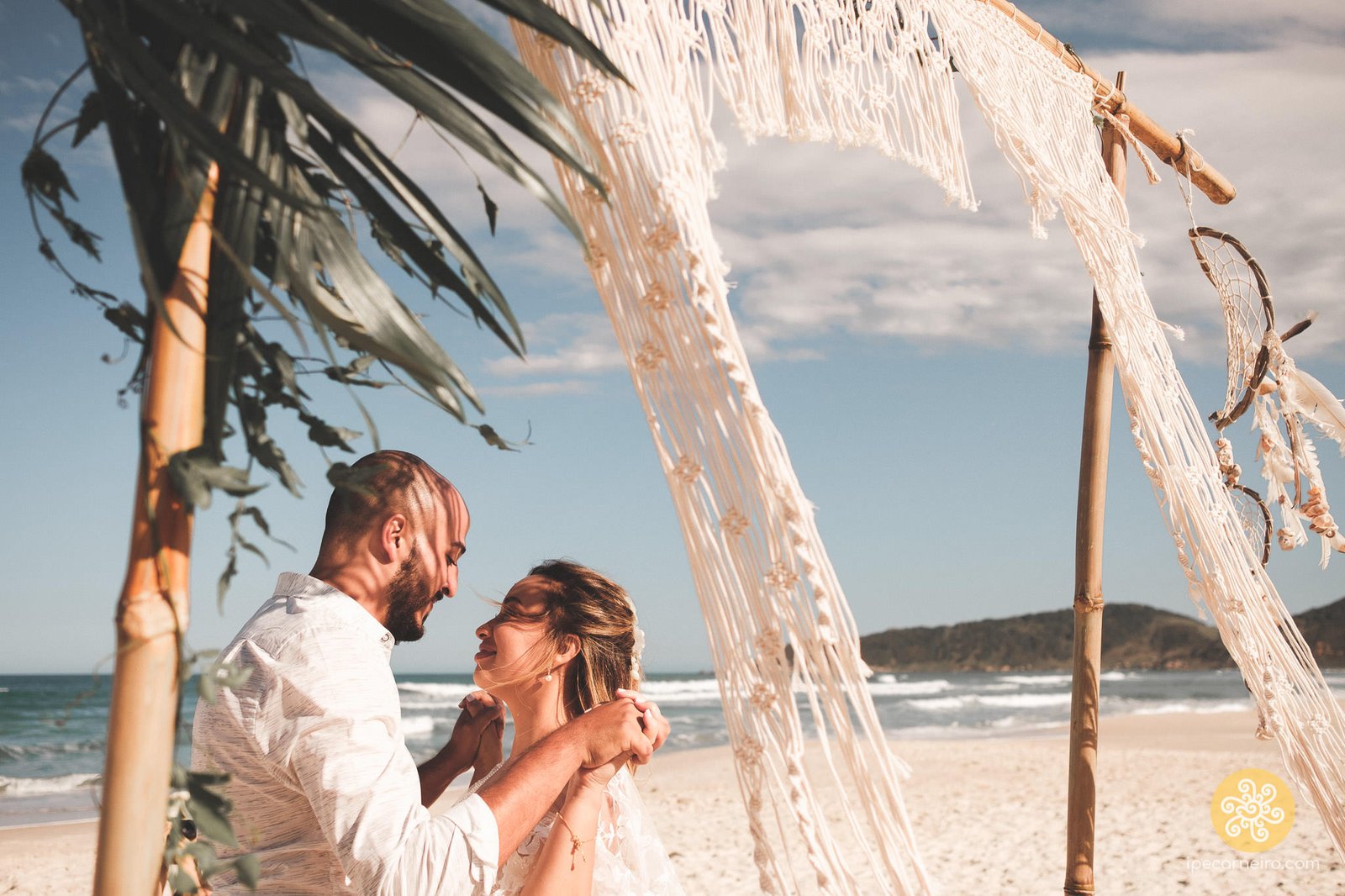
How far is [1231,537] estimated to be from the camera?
2281 mm

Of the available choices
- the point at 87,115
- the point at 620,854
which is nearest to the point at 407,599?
the point at 620,854

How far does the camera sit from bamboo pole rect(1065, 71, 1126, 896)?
2.62m

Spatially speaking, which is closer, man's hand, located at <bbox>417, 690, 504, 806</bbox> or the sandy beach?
man's hand, located at <bbox>417, 690, 504, 806</bbox>

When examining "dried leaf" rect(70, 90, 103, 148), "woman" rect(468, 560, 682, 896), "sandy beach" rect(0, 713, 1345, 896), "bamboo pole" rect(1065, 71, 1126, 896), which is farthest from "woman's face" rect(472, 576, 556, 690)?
"sandy beach" rect(0, 713, 1345, 896)

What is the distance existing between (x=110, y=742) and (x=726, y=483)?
67 cm

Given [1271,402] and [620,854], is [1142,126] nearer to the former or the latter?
[1271,402]

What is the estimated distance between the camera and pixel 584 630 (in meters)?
2.06

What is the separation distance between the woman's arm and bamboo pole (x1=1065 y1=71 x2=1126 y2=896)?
157 centimetres

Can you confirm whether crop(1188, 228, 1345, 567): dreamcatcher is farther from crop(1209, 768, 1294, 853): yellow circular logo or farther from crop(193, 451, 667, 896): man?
crop(1209, 768, 1294, 853): yellow circular logo

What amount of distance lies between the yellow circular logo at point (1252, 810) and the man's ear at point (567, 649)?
19.6 ft

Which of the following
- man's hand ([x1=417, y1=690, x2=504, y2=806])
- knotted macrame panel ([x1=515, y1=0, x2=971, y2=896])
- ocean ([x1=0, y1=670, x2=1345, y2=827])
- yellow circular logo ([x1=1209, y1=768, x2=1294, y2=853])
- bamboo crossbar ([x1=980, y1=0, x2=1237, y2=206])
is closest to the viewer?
knotted macrame panel ([x1=515, y1=0, x2=971, y2=896])

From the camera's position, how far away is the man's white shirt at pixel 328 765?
1158 millimetres

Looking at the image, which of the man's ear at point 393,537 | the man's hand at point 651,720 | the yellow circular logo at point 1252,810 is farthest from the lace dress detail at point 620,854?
the yellow circular logo at point 1252,810

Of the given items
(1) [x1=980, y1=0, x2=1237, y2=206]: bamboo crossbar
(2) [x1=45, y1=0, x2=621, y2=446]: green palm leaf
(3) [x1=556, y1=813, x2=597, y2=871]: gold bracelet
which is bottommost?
(3) [x1=556, y1=813, x2=597, y2=871]: gold bracelet
